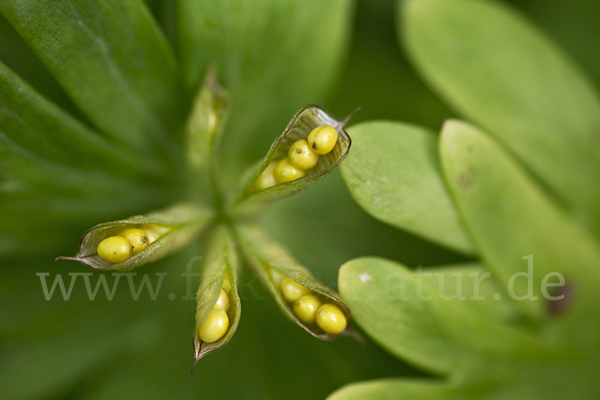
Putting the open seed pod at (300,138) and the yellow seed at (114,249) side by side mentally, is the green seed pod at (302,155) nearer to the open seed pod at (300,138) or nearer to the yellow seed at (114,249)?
the open seed pod at (300,138)

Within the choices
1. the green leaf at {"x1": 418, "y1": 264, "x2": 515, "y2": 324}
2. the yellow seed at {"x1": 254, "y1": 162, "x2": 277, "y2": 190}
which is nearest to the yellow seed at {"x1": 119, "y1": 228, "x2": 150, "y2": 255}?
the yellow seed at {"x1": 254, "y1": 162, "x2": 277, "y2": 190}

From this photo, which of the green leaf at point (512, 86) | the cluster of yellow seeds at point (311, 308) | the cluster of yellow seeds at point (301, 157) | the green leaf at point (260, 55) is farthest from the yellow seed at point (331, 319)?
the green leaf at point (512, 86)

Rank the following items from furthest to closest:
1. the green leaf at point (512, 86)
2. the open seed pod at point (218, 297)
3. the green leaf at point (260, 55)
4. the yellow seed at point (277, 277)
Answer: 1. the green leaf at point (512, 86)
2. the green leaf at point (260, 55)
3. the yellow seed at point (277, 277)
4. the open seed pod at point (218, 297)

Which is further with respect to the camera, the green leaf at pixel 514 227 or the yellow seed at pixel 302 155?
the green leaf at pixel 514 227

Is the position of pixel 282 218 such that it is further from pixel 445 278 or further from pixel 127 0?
pixel 127 0

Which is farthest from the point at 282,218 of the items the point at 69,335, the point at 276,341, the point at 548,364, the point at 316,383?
the point at 548,364

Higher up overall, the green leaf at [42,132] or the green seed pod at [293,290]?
the green leaf at [42,132]
